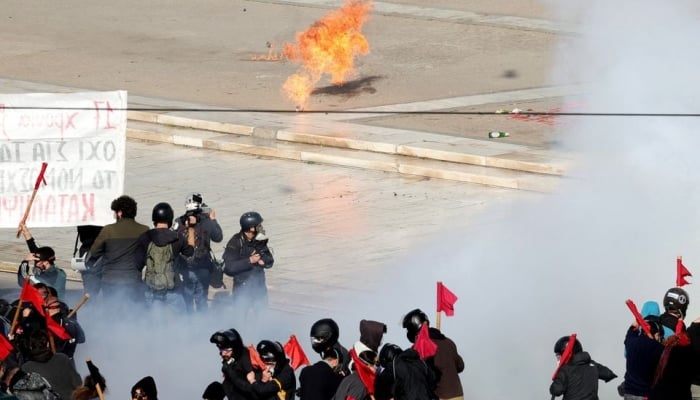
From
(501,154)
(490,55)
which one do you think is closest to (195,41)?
(490,55)

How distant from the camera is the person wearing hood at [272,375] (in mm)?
9664

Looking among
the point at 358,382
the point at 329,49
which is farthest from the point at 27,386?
the point at 329,49

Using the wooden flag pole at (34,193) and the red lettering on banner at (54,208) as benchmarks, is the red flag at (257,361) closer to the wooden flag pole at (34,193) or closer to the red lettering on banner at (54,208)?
the wooden flag pole at (34,193)

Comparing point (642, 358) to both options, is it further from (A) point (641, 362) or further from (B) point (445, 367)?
(B) point (445, 367)

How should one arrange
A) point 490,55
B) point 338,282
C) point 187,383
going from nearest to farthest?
point 187,383 < point 338,282 < point 490,55

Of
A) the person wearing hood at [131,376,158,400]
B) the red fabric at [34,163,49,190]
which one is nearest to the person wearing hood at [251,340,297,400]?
the person wearing hood at [131,376,158,400]

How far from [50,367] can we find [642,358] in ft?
11.7

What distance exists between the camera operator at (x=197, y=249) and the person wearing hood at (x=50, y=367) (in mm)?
3722

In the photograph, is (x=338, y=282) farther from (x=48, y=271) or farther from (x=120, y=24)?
(x=120, y=24)

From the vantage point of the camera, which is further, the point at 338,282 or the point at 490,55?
the point at 490,55

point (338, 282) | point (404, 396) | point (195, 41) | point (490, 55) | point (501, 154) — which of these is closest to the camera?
point (404, 396)

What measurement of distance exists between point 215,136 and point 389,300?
7733 mm

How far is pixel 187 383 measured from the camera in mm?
12336

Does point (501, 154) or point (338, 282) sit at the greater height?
point (501, 154)
